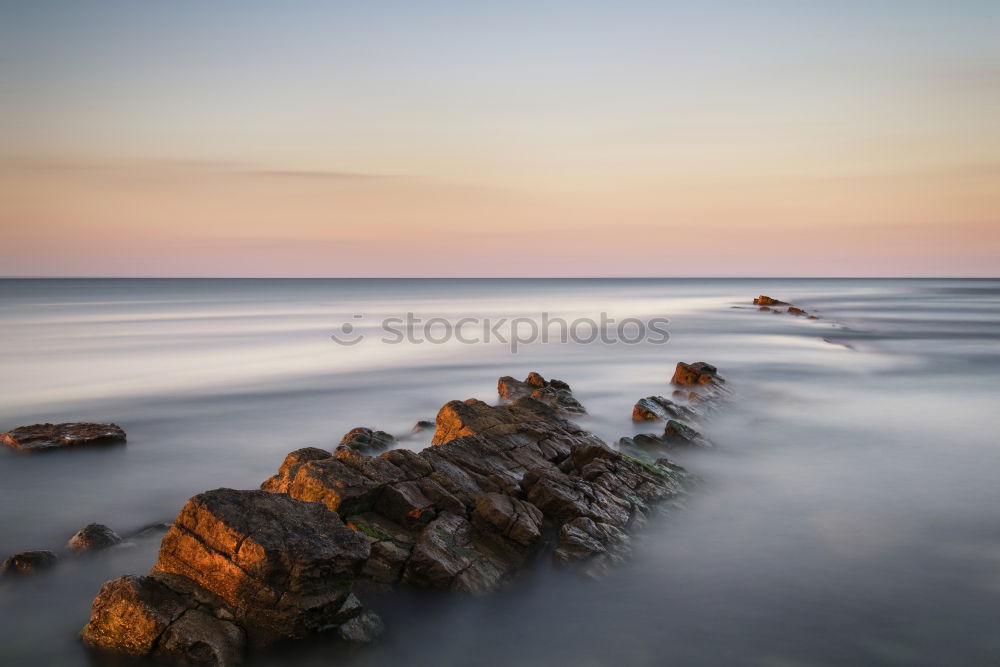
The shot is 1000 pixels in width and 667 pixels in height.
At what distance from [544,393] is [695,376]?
6495mm

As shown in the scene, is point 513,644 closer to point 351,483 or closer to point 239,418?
point 351,483

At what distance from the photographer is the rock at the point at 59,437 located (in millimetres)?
14531

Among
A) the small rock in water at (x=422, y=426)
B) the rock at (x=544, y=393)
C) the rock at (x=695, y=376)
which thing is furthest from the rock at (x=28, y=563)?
the rock at (x=695, y=376)

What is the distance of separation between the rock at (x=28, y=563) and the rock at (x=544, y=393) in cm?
1124

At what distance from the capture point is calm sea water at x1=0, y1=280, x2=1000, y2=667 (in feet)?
25.8

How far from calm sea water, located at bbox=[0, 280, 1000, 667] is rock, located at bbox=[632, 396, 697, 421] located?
0.83 m

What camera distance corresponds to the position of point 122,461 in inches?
568

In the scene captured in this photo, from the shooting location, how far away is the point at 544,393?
19234 mm

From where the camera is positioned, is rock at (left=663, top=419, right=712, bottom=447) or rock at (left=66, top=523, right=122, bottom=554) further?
rock at (left=663, top=419, right=712, bottom=447)

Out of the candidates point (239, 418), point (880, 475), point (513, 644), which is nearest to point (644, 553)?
point (513, 644)

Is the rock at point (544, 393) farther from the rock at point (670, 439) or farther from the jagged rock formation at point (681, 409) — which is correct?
the rock at point (670, 439)

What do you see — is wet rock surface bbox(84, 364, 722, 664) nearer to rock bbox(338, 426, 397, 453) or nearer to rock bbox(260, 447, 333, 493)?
rock bbox(260, 447, 333, 493)

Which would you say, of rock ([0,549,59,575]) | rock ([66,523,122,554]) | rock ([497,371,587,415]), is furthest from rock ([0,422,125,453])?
rock ([497,371,587,415])

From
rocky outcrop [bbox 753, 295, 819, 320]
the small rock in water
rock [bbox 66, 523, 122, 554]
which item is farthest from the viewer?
rocky outcrop [bbox 753, 295, 819, 320]
